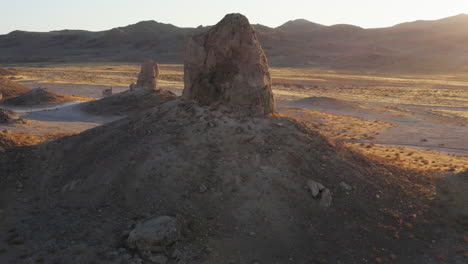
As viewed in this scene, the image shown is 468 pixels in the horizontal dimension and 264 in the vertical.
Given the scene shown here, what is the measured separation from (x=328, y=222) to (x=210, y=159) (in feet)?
11.6

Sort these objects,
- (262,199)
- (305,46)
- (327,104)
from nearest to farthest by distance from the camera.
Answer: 1. (262,199)
2. (327,104)
3. (305,46)

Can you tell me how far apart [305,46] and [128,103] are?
82398 millimetres

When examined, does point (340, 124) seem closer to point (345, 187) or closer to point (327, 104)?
point (327, 104)

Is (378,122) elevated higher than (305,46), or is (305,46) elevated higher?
(305,46)

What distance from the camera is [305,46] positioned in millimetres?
101938

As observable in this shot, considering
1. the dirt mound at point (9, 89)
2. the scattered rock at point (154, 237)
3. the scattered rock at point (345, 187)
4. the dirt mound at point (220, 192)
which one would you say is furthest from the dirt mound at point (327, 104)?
the scattered rock at point (154, 237)

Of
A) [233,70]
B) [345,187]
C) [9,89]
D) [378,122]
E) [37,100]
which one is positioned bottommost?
[37,100]

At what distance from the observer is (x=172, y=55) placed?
10150 cm

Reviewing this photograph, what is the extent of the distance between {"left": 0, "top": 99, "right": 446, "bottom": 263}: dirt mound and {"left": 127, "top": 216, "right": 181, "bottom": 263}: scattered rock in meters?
0.22

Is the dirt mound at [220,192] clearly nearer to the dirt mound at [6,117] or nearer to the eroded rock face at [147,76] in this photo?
the dirt mound at [6,117]

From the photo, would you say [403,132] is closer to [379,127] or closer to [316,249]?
Result: [379,127]

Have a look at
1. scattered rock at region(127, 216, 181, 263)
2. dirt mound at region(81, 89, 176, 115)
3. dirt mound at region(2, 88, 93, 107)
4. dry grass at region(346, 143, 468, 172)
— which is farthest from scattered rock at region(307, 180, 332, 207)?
dirt mound at region(2, 88, 93, 107)

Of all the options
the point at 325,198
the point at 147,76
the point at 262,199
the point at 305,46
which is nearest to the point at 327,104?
the point at 147,76

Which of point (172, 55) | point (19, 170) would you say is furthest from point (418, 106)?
point (172, 55)
